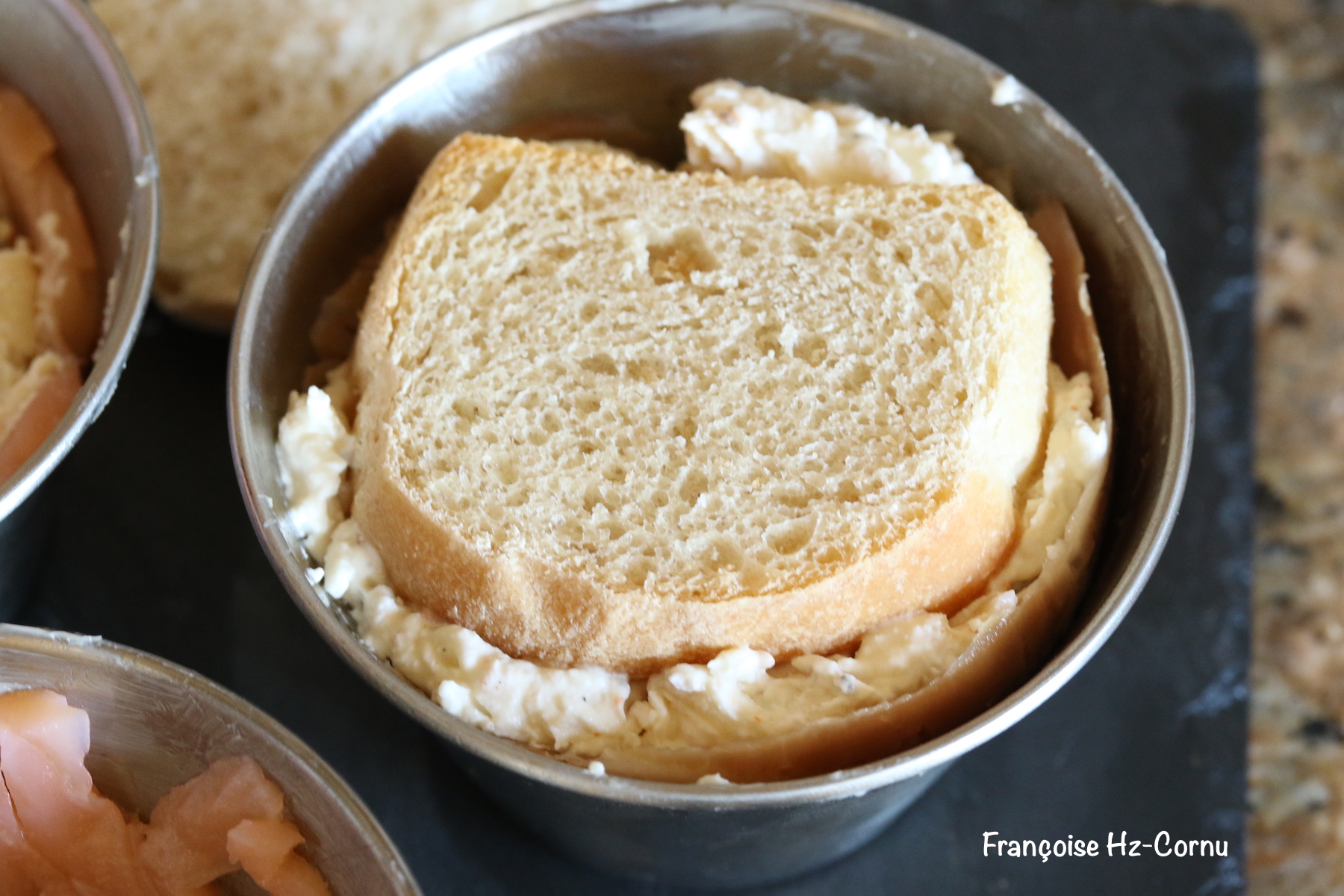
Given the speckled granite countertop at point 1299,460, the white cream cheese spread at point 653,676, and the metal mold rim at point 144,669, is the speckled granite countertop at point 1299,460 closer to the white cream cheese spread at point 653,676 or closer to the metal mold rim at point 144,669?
the white cream cheese spread at point 653,676

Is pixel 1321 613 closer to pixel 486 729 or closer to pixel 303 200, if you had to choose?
pixel 486 729

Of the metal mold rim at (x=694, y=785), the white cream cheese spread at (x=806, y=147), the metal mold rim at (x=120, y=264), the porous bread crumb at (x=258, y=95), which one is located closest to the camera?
the metal mold rim at (x=694, y=785)

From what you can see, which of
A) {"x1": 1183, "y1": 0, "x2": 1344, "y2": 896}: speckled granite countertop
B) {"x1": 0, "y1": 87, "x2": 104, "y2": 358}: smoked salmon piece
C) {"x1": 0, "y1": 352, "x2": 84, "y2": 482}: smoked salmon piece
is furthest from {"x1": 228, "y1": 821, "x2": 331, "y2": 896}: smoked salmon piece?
{"x1": 1183, "y1": 0, "x2": 1344, "y2": 896}: speckled granite countertop

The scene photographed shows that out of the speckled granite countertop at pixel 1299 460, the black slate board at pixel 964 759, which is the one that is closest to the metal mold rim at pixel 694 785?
the black slate board at pixel 964 759

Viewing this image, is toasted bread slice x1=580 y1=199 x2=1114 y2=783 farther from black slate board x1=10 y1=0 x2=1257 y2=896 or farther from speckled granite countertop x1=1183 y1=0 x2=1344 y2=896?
speckled granite countertop x1=1183 y1=0 x2=1344 y2=896

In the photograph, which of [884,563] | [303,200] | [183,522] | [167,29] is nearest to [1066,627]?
[884,563]

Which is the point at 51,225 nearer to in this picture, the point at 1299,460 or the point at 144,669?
the point at 144,669

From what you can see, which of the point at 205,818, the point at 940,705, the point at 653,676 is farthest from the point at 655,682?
the point at 205,818
